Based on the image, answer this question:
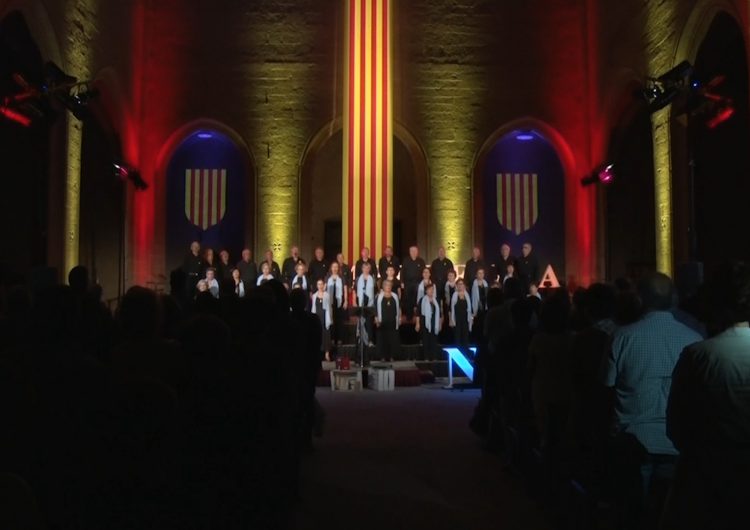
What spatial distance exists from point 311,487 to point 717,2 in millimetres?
9352

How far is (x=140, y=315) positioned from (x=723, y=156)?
1268 cm

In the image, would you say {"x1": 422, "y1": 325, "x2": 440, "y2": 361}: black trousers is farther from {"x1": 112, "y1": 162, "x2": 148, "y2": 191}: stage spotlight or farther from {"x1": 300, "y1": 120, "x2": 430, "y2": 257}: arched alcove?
{"x1": 112, "y1": 162, "x2": 148, "y2": 191}: stage spotlight

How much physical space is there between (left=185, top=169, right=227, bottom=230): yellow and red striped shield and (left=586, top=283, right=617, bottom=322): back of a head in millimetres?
12541

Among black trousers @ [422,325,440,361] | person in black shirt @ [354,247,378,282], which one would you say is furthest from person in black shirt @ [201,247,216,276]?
black trousers @ [422,325,440,361]

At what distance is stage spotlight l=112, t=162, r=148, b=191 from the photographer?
14.6 m

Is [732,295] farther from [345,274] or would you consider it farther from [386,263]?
[386,263]

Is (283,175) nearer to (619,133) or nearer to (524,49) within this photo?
(524,49)

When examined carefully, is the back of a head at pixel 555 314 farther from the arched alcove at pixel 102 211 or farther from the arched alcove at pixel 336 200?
the arched alcove at pixel 336 200

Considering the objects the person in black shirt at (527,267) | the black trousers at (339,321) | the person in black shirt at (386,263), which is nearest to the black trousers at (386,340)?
the black trousers at (339,321)

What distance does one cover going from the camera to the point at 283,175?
53.5 feet

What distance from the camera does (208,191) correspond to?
16500 millimetres

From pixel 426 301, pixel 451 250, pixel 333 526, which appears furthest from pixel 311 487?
pixel 451 250

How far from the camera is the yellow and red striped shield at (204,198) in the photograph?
16.4 meters

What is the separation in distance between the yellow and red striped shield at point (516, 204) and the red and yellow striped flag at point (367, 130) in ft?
10.4
